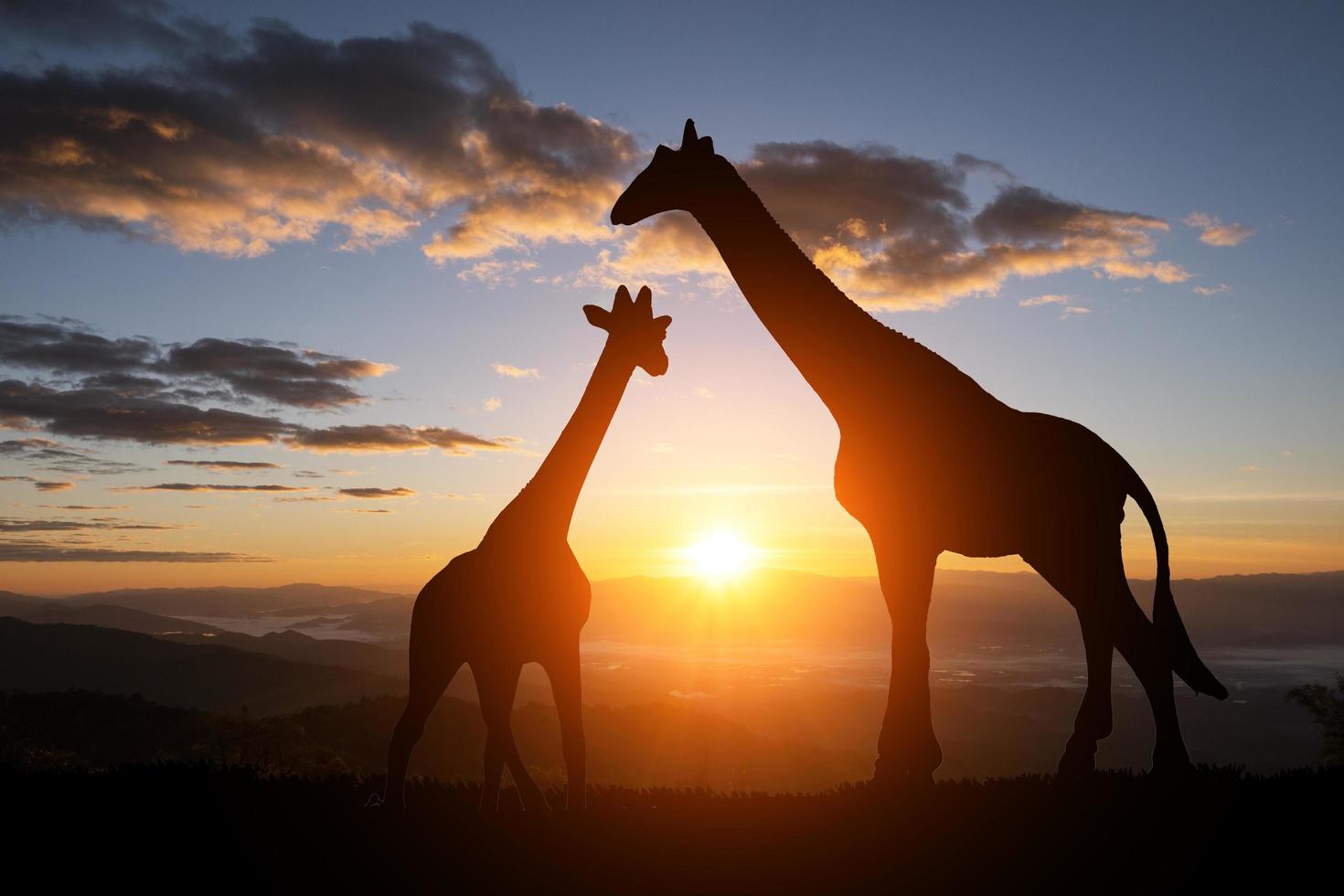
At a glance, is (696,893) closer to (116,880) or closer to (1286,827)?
(116,880)

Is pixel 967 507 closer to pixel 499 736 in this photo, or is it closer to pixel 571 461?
pixel 571 461

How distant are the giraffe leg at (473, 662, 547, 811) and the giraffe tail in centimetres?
616

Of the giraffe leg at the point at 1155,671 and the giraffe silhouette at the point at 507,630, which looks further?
the giraffe silhouette at the point at 507,630

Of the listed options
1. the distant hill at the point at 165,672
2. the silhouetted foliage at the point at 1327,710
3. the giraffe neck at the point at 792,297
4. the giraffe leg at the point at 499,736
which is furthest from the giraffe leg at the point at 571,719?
the distant hill at the point at 165,672

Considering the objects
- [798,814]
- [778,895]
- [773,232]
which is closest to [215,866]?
[778,895]

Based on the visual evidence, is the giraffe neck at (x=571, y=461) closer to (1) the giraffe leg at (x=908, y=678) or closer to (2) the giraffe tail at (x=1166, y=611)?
(1) the giraffe leg at (x=908, y=678)

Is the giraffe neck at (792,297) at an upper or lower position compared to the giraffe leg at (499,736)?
upper

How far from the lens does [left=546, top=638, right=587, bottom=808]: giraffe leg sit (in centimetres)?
769

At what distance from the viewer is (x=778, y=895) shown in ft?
17.7

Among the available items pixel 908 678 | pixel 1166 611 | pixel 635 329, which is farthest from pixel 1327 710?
pixel 635 329

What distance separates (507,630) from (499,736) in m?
1.01

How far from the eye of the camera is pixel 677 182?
30.1 feet

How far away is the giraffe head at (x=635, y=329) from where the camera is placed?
916 centimetres

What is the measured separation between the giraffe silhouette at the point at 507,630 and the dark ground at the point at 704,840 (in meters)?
0.55
